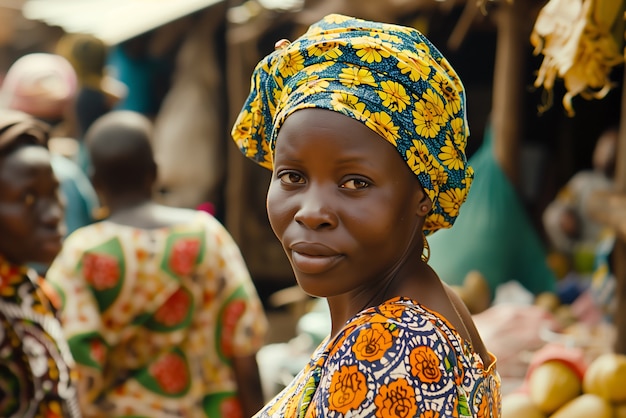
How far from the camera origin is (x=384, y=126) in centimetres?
140

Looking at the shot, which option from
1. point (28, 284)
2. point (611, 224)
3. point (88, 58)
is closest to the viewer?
point (28, 284)

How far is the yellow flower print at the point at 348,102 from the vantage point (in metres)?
1.39

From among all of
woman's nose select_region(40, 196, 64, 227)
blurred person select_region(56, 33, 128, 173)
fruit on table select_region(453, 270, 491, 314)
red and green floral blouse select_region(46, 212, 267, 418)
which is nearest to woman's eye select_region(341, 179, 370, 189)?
woman's nose select_region(40, 196, 64, 227)

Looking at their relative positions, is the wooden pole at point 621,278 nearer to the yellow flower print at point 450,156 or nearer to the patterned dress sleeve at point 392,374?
the yellow flower print at point 450,156

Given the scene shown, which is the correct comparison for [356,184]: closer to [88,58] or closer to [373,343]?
[373,343]

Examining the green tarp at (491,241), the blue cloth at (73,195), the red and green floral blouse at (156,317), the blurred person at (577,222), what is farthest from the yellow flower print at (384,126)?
the blurred person at (577,222)

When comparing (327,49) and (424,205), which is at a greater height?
(327,49)

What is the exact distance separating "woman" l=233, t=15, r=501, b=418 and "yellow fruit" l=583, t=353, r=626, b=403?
4.37 feet

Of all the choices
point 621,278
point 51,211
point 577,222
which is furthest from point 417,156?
point 577,222

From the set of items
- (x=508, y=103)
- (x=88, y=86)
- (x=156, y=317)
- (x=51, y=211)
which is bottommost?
(x=88, y=86)

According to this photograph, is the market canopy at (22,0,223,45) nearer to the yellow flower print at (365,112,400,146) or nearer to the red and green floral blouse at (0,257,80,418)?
the red and green floral blouse at (0,257,80,418)

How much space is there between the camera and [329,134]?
1.39m

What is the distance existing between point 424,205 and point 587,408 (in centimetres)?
148

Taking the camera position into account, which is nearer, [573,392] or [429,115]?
[429,115]
